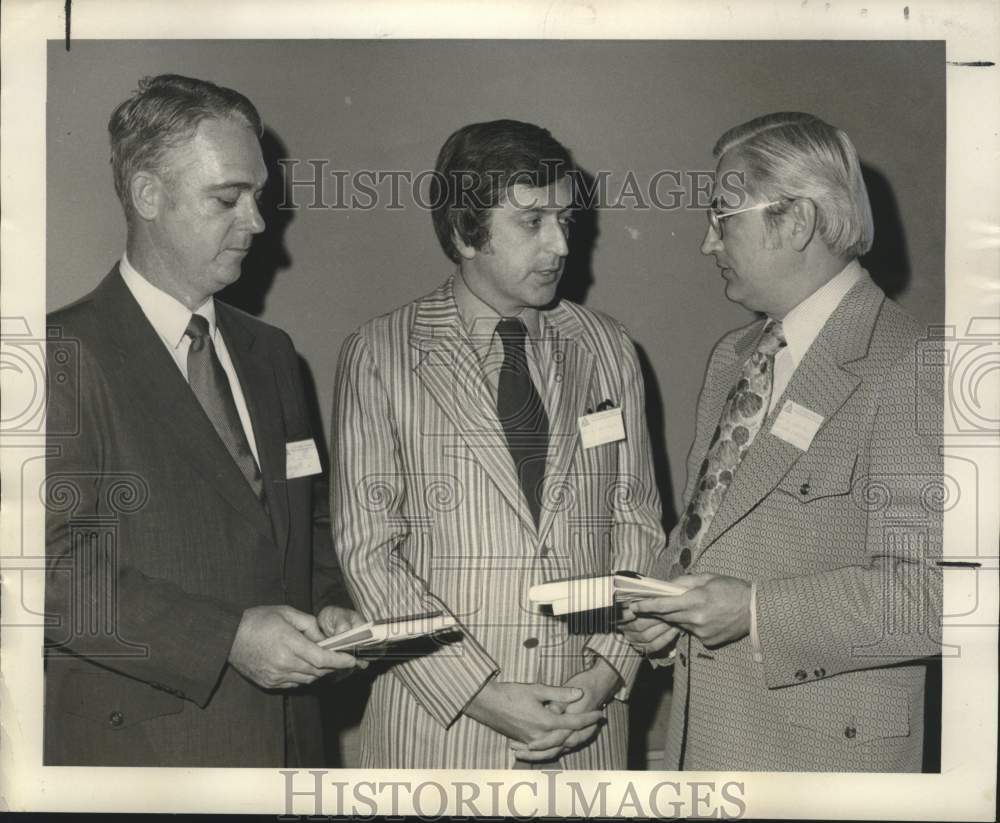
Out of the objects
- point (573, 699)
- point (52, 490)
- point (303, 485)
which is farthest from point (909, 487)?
point (52, 490)

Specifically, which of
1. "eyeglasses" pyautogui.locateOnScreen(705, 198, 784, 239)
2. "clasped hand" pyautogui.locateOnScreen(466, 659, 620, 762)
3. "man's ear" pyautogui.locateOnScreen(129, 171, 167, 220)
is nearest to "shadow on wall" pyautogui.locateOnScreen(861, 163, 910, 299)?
"eyeglasses" pyautogui.locateOnScreen(705, 198, 784, 239)

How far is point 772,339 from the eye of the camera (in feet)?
8.90

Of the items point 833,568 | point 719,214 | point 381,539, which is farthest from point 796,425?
point 381,539

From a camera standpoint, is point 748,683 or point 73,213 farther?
point 73,213

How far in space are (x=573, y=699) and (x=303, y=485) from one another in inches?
32.2

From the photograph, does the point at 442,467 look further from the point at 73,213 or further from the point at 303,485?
the point at 73,213

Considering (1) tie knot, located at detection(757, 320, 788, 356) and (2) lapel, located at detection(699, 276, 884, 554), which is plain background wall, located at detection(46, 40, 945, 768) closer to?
(1) tie knot, located at detection(757, 320, 788, 356)

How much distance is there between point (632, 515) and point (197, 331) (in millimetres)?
1128

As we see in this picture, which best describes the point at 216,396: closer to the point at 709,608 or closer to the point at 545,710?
the point at 545,710

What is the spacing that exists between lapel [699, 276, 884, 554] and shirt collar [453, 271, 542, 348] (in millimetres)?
590

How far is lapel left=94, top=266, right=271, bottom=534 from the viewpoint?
2697mm

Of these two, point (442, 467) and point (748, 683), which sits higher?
point (442, 467)

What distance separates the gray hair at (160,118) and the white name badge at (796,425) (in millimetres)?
1414

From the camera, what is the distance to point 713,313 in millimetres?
2857
